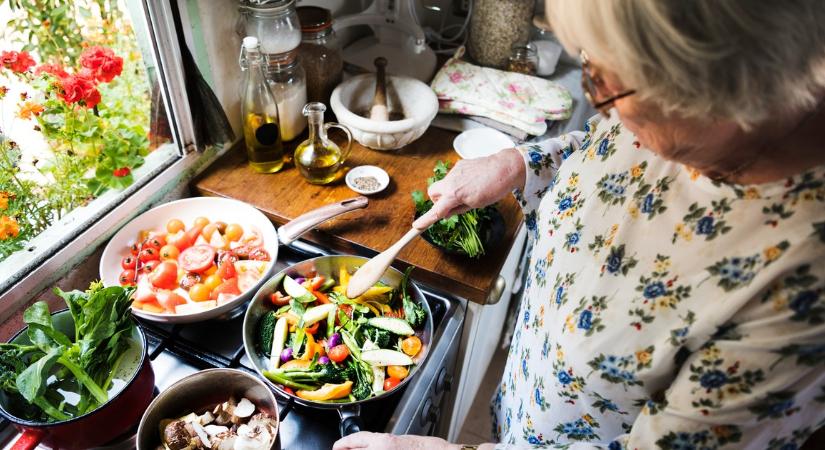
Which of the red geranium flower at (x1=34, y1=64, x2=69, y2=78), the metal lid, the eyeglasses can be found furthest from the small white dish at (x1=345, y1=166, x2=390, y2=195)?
the eyeglasses

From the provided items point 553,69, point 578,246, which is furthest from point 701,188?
point 553,69

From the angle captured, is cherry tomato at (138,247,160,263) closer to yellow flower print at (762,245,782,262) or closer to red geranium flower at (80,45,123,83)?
red geranium flower at (80,45,123,83)

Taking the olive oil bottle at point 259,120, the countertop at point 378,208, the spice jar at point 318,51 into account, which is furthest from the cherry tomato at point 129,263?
the spice jar at point 318,51

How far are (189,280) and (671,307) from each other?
0.80 m

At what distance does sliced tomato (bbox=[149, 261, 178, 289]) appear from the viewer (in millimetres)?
984

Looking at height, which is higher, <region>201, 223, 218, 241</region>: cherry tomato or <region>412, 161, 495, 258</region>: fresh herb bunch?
<region>412, 161, 495, 258</region>: fresh herb bunch

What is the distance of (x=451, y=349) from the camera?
108 cm

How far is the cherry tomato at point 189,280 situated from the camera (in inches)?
39.5

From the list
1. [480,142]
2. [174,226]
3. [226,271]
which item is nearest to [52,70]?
[174,226]

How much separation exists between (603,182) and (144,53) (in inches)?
35.2

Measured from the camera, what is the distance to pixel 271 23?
115 cm

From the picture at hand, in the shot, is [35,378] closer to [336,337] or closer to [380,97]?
[336,337]

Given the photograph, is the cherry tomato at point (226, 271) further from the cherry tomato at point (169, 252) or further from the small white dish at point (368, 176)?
the small white dish at point (368, 176)

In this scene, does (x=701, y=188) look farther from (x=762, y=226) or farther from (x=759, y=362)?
(x=759, y=362)
